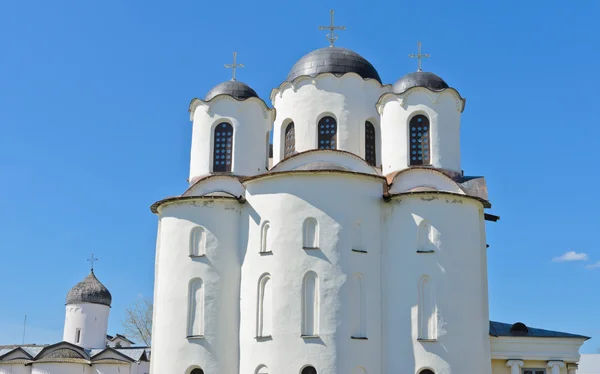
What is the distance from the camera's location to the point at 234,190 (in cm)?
2305

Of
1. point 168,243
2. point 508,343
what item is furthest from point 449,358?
point 168,243

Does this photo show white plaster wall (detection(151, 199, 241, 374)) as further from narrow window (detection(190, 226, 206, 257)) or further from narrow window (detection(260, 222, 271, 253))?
narrow window (detection(260, 222, 271, 253))

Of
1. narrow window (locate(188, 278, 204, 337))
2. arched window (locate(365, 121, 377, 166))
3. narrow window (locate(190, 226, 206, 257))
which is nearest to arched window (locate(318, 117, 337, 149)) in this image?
arched window (locate(365, 121, 377, 166))

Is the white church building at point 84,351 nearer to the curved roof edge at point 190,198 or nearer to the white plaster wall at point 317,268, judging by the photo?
the curved roof edge at point 190,198

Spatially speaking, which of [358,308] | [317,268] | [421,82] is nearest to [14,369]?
[317,268]

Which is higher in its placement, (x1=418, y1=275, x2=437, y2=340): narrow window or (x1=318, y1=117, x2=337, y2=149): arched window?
(x1=318, y1=117, x2=337, y2=149): arched window

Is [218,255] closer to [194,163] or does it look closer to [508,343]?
[194,163]

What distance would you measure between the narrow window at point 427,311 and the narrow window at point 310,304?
2.66 m

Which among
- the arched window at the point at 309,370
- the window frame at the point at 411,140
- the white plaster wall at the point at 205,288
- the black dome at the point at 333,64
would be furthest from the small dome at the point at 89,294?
the arched window at the point at 309,370

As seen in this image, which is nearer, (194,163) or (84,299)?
(194,163)

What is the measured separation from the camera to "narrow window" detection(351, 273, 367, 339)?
20.1 meters

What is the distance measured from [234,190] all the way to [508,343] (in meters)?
8.76

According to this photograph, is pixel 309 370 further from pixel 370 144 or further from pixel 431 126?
pixel 431 126

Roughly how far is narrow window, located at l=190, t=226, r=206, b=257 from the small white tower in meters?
20.1
